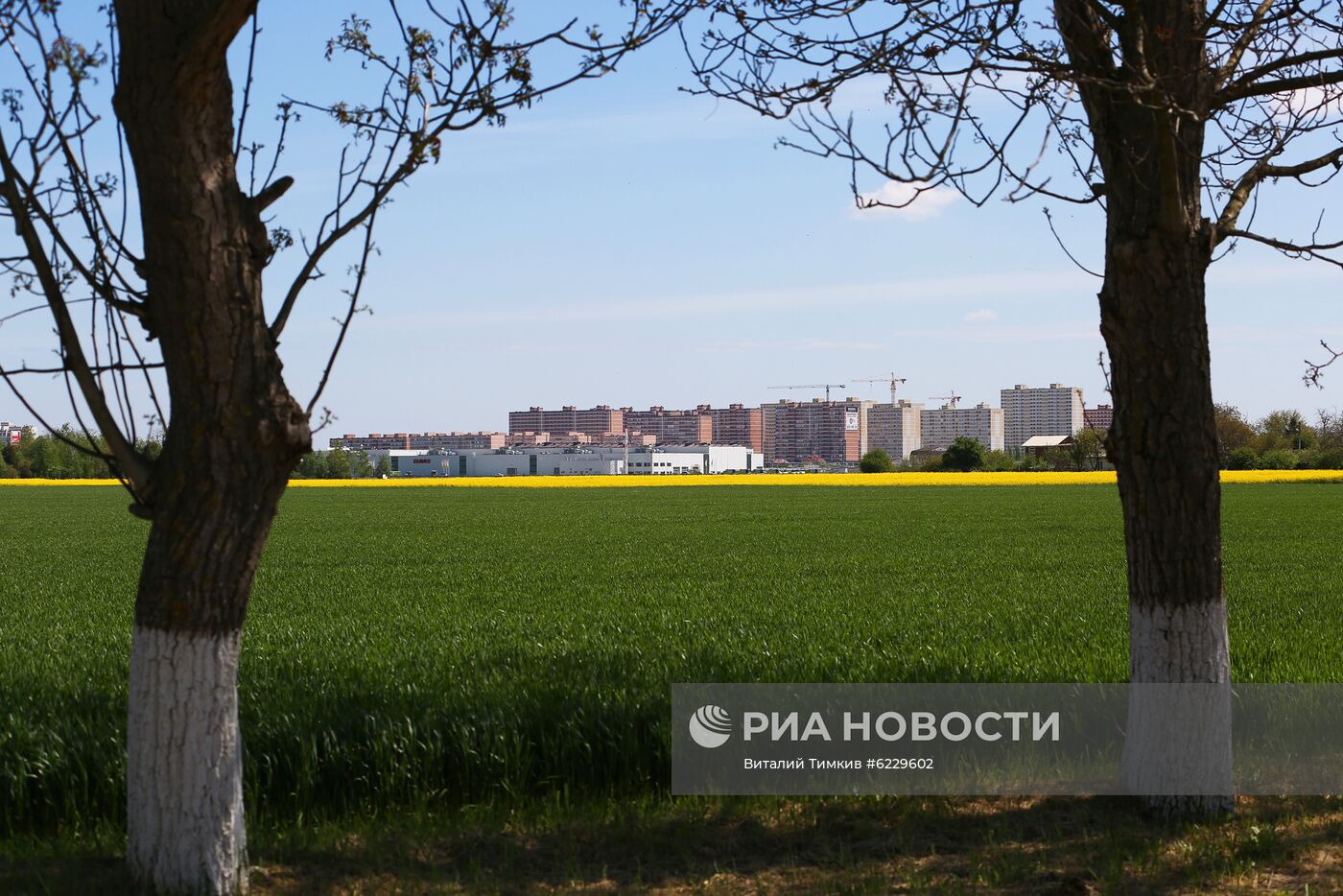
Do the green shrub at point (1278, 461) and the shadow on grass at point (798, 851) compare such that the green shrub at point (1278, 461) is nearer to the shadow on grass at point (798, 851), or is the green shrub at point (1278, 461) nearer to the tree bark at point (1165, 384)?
the shadow on grass at point (798, 851)

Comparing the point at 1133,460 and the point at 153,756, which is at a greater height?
the point at 1133,460

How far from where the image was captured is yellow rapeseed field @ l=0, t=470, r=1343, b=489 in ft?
258

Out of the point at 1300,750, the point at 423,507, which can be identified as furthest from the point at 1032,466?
the point at 1300,750

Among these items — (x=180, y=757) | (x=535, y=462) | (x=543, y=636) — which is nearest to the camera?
(x=180, y=757)

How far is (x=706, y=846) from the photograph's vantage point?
20.3 ft

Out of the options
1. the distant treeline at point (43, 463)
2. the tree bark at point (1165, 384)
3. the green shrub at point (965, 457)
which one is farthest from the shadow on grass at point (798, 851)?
the distant treeline at point (43, 463)

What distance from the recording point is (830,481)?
8900 cm

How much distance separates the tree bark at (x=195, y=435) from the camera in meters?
4.95

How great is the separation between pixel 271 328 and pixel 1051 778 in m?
4.95

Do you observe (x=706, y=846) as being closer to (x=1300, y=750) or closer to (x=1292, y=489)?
(x=1300, y=750)

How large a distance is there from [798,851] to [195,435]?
3.36m

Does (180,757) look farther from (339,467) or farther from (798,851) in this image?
(339,467)

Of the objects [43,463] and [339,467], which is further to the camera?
[339,467]

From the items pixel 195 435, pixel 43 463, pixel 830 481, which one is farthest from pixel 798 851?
pixel 43 463
